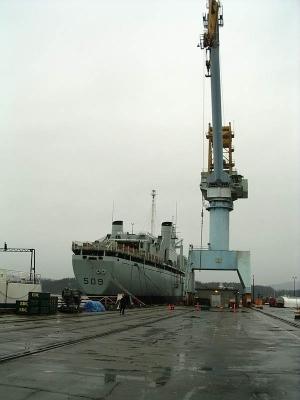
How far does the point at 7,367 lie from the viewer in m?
9.52

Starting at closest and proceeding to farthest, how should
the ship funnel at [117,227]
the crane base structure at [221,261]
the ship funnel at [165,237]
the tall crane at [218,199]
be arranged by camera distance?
the tall crane at [218,199]
the crane base structure at [221,261]
the ship funnel at [117,227]
the ship funnel at [165,237]

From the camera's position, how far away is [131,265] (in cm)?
5575

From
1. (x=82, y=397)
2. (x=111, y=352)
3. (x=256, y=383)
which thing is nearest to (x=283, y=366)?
(x=256, y=383)

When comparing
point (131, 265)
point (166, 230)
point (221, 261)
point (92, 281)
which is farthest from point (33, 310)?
point (166, 230)

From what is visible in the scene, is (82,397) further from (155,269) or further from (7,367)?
(155,269)

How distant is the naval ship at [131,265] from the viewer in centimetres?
5166

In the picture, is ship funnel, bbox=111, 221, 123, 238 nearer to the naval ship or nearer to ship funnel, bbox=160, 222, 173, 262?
the naval ship

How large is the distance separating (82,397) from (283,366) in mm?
5333

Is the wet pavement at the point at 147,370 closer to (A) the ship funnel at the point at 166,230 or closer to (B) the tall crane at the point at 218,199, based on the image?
(B) the tall crane at the point at 218,199

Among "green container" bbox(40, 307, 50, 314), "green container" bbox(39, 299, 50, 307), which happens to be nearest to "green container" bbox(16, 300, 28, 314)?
"green container" bbox(39, 299, 50, 307)

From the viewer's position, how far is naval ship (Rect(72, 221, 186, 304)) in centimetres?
5166

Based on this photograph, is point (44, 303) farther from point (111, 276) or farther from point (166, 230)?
point (166, 230)

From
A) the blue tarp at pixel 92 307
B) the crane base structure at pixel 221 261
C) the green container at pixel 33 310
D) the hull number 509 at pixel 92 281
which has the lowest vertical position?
the blue tarp at pixel 92 307

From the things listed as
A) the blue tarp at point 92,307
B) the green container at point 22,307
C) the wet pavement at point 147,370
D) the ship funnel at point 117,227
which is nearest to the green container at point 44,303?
the green container at point 22,307
